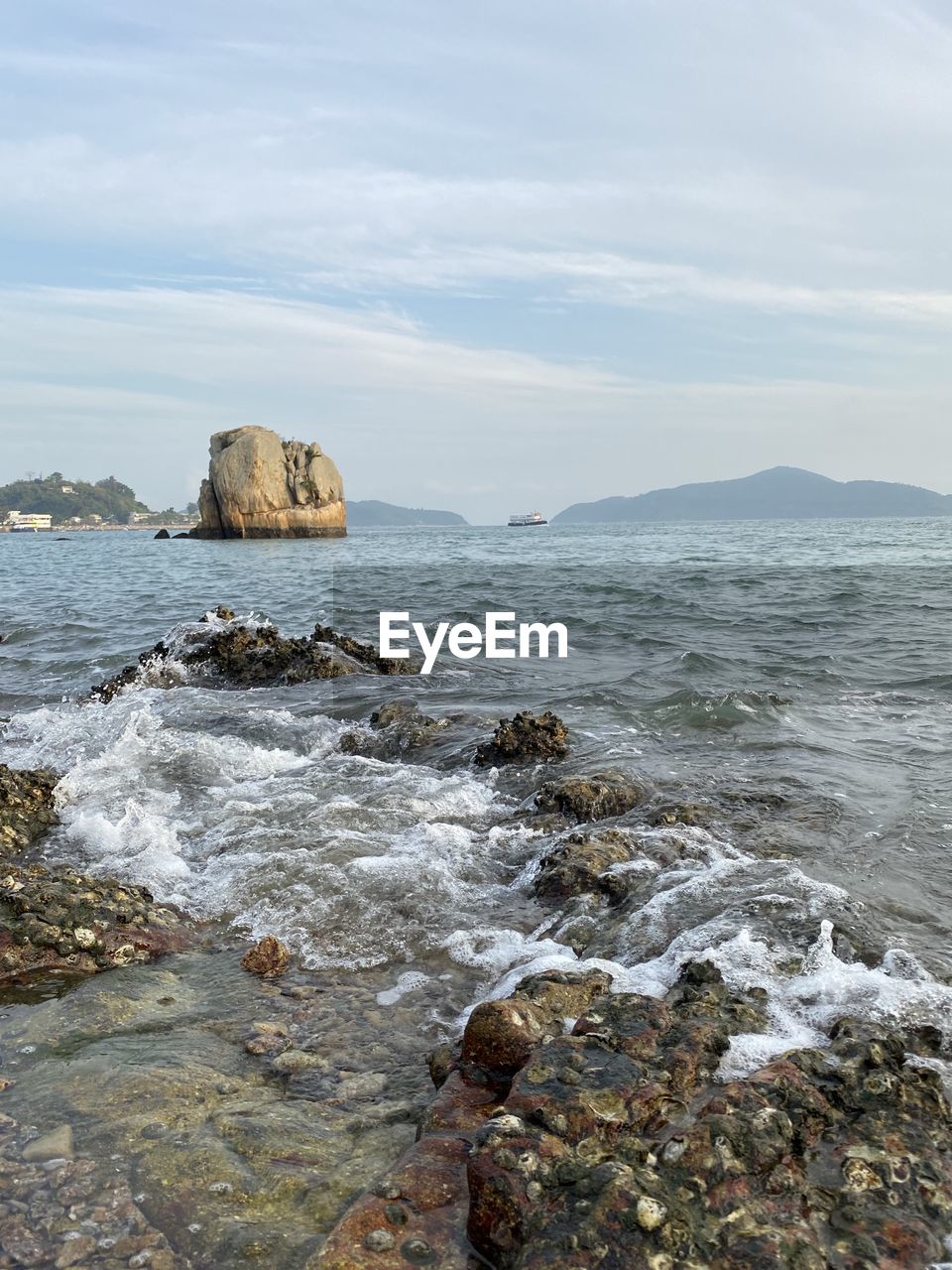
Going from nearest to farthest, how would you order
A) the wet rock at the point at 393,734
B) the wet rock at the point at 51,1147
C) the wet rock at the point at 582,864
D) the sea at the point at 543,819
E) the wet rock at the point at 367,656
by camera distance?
the wet rock at the point at 51,1147, the sea at the point at 543,819, the wet rock at the point at 582,864, the wet rock at the point at 393,734, the wet rock at the point at 367,656

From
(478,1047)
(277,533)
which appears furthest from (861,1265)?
(277,533)

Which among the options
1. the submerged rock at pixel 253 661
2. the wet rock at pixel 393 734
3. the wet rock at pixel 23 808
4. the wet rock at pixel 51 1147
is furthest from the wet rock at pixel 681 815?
the submerged rock at pixel 253 661

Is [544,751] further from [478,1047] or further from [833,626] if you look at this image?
[833,626]

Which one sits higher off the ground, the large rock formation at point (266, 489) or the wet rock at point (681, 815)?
the large rock formation at point (266, 489)

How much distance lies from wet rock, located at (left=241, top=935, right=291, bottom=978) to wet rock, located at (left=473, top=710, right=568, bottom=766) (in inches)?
157

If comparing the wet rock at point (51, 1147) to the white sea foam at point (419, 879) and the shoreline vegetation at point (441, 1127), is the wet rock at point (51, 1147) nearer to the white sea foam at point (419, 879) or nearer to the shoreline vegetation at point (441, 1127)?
the shoreline vegetation at point (441, 1127)

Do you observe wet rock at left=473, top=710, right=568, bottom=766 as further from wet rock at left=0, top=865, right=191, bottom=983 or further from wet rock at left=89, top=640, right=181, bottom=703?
wet rock at left=89, top=640, right=181, bottom=703

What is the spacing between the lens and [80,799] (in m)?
7.31

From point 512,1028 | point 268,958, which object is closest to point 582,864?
point 268,958

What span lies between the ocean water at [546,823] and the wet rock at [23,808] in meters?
0.19

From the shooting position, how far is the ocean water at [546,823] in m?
4.45

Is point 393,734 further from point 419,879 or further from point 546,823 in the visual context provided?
point 419,879

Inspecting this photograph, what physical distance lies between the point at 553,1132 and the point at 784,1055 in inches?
43.7

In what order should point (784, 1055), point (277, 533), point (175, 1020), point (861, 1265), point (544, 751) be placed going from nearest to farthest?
point (861, 1265)
point (784, 1055)
point (175, 1020)
point (544, 751)
point (277, 533)
